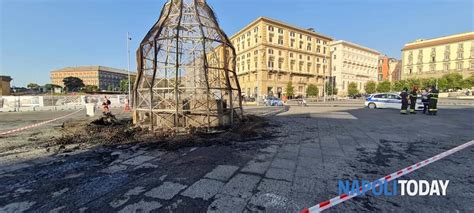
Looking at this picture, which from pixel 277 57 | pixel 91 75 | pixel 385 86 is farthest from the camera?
pixel 91 75

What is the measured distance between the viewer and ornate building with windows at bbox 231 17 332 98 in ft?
192

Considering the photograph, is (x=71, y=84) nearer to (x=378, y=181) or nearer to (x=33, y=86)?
(x=33, y=86)

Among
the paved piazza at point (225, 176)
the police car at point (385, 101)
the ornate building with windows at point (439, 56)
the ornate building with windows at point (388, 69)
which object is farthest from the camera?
the ornate building with windows at point (388, 69)

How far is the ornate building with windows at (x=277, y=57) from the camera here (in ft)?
192

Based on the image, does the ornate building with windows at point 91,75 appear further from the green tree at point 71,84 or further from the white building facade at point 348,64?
the white building facade at point 348,64

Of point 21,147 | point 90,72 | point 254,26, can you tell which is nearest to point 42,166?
point 21,147

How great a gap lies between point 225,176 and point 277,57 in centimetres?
6030

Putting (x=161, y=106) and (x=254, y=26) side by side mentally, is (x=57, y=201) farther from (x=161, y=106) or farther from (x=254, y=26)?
(x=254, y=26)

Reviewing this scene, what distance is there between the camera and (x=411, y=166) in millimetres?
4395

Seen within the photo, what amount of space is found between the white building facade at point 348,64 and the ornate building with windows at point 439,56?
48.4ft

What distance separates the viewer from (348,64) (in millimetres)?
81688

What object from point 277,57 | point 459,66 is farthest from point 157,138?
point 459,66

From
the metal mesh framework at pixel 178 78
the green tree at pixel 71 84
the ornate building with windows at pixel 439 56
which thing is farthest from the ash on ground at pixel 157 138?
the green tree at pixel 71 84

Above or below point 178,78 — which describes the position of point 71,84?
above
